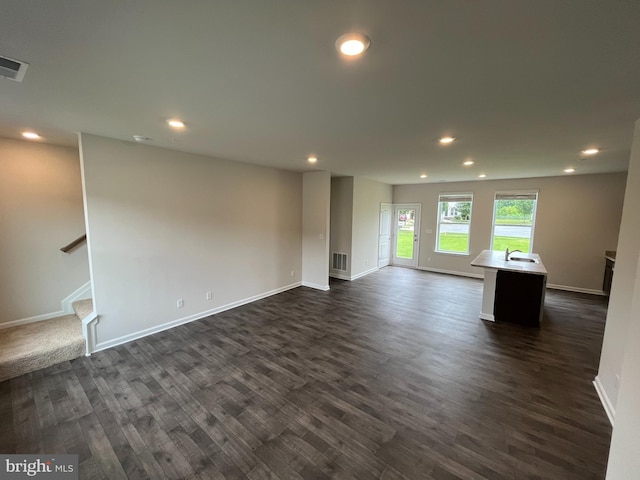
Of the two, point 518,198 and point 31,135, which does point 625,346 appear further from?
point 518,198

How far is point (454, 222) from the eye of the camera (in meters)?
7.40

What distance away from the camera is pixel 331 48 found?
131cm

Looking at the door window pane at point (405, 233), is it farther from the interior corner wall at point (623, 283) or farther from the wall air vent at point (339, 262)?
the interior corner wall at point (623, 283)

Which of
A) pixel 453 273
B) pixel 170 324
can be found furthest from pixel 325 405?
pixel 453 273

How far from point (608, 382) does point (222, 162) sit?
217 inches

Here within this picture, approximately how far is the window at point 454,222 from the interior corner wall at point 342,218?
300 centimetres

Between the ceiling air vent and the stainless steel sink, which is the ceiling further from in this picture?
the stainless steel sink

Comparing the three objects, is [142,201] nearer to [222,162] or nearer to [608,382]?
[222,162]

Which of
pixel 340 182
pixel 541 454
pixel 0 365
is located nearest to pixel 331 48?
pixel 541 454

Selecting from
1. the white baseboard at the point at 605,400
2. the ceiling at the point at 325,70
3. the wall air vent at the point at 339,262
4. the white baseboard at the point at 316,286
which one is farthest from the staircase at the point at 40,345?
the white baseboard at the point at 605,400

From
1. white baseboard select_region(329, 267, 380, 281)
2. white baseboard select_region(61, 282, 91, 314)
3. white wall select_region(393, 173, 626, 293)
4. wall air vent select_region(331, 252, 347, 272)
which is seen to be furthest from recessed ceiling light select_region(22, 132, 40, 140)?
white wall select_region(393, 173, 626, 293)

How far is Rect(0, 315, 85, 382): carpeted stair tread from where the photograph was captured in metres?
2.69

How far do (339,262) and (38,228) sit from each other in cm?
559

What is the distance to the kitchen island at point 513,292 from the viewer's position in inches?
159
